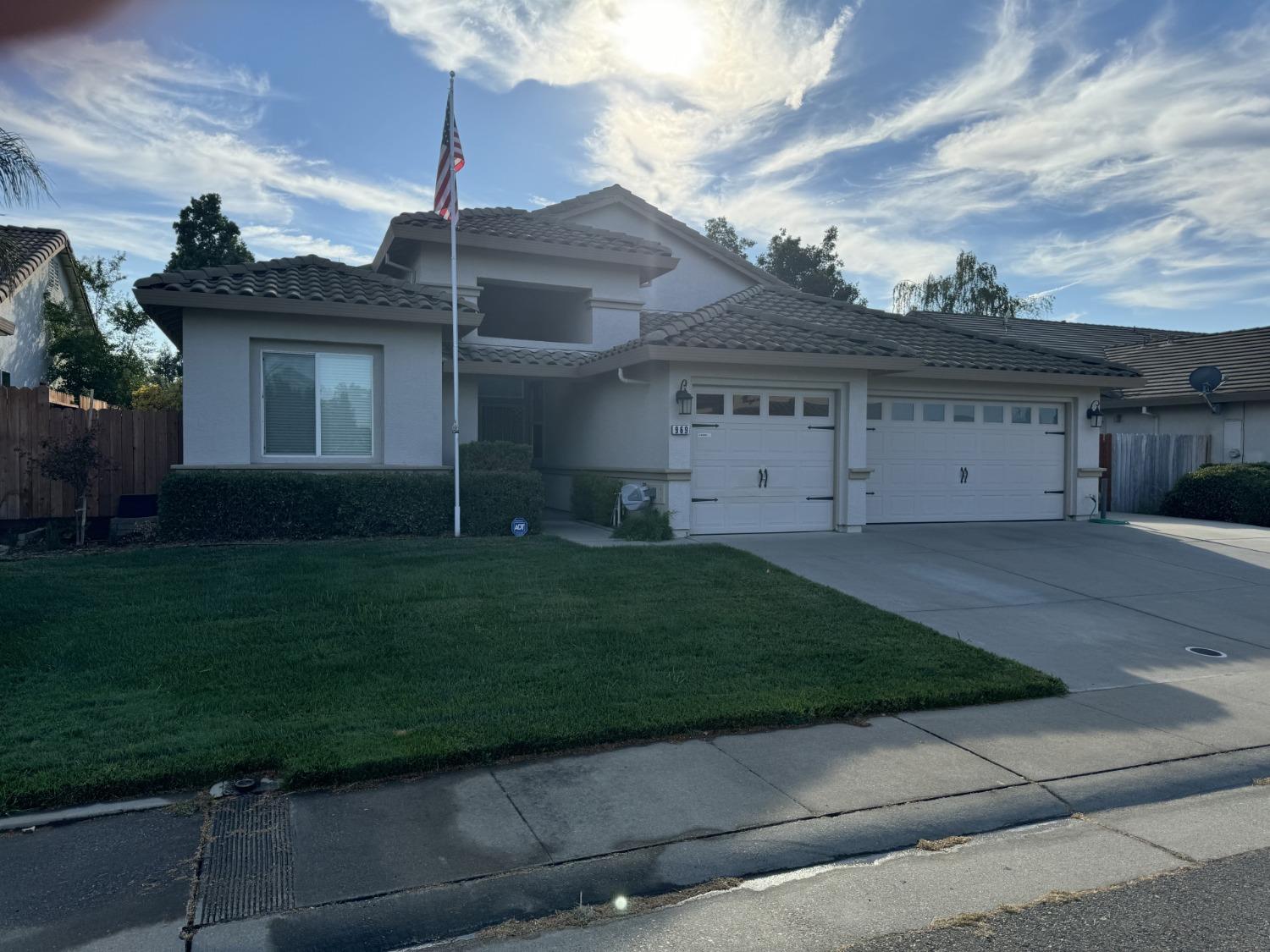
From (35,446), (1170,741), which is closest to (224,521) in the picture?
(35,446)

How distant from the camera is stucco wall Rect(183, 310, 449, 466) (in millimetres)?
12664

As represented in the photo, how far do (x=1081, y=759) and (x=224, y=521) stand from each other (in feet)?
35.6

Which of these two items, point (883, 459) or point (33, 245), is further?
point (33, 245)

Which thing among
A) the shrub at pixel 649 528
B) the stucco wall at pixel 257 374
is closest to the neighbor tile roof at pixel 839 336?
the shrub at pixel 649 528

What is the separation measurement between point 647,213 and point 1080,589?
15222 mm

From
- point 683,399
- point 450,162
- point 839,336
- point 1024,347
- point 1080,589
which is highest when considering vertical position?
point 450,162

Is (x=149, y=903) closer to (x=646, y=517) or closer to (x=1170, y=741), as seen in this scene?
(x=1170, y=741)

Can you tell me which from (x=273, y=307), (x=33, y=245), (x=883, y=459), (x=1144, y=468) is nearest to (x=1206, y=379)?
(x=1144, y=468)

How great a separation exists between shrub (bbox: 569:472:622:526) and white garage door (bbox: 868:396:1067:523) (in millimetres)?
4576

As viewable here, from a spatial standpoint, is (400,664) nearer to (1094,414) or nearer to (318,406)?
(318,406)

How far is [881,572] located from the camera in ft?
36.0

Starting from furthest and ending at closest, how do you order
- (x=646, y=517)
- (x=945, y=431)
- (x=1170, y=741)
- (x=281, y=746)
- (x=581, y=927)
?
(x=945, y=431) → (x=646, y=517) → (x=1170, y=741) → (x=281, y=746) → (x=581, y=927)

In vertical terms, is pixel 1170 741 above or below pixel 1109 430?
below

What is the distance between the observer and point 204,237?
2970 cm
